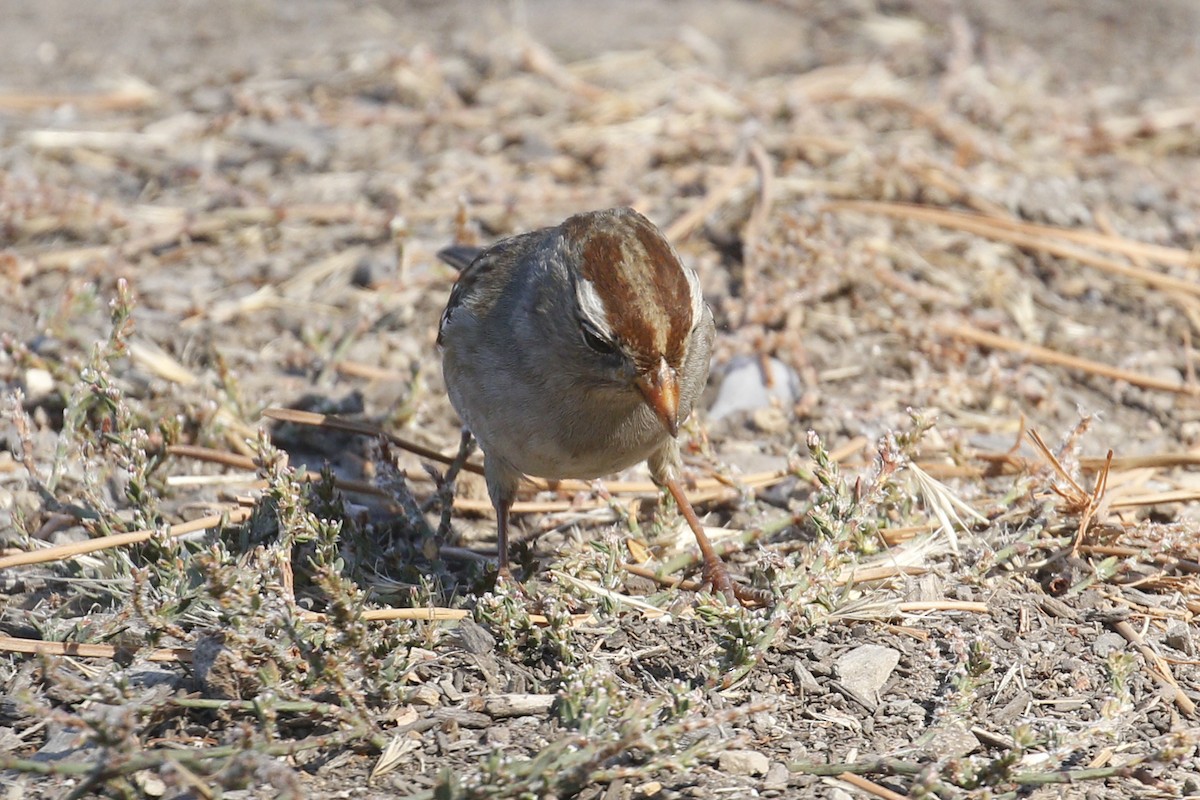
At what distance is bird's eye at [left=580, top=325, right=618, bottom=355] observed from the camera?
3949 millimetres

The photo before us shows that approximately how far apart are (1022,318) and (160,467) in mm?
4007

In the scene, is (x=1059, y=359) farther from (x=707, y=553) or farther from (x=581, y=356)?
(x=581, y=356)

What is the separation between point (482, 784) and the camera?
307cm

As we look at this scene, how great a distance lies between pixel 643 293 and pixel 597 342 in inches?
9.2

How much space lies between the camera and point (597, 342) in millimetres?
3994

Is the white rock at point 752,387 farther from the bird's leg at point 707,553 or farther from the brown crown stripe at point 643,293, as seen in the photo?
the brown crown stripe at point 643,293

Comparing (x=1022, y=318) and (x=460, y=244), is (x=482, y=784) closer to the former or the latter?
(x=460, y=244)

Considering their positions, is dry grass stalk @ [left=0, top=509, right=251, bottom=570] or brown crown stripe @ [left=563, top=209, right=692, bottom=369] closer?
brown crown stripe @ [left=563, top=209, right=692, bottom=369]

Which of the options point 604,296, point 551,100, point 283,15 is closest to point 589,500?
point 604,296

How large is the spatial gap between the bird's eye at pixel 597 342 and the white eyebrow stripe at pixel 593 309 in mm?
20

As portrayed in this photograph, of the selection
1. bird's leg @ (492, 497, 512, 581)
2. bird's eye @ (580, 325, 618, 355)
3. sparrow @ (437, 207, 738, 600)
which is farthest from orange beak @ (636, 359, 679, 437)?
bird's leg @ (492, 497, 512, 581)

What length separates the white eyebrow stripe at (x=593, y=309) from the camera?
12.8 ft

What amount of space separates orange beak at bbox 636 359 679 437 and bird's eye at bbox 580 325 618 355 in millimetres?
129

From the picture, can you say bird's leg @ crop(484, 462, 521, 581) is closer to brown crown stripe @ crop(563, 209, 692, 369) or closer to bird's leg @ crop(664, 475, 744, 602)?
bird's leg @ crop(664, 475, 744, 602)
